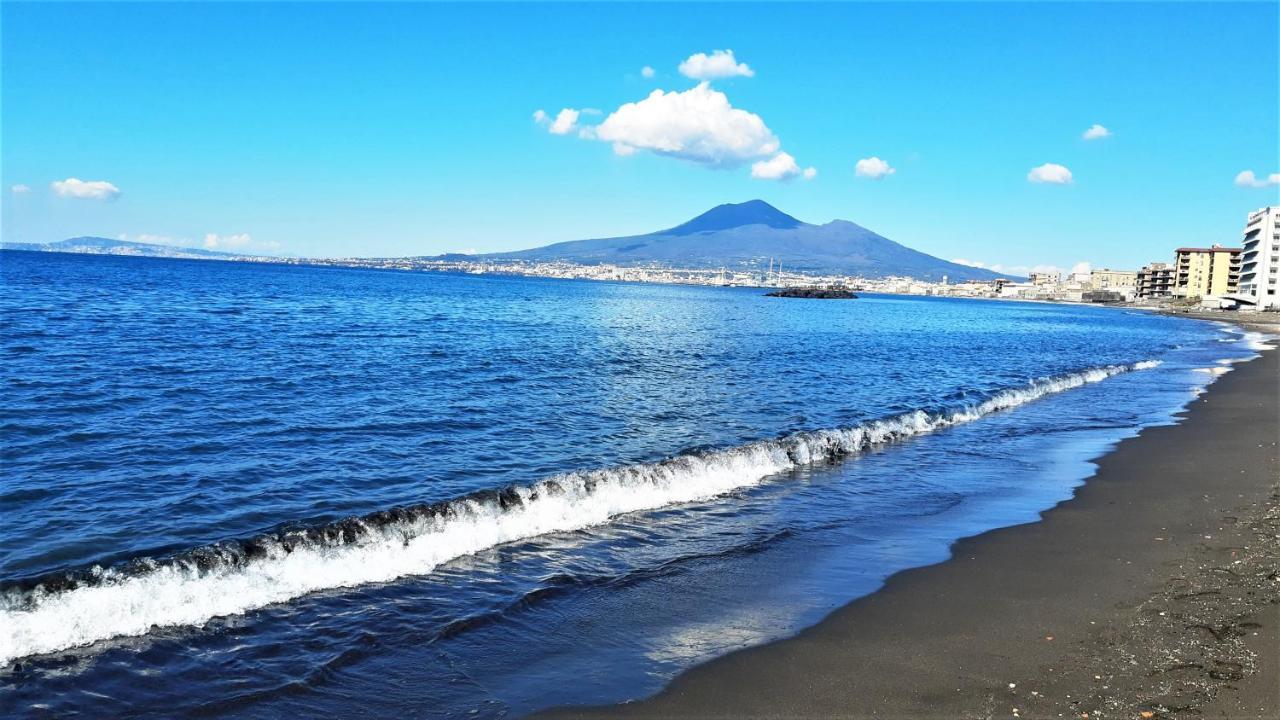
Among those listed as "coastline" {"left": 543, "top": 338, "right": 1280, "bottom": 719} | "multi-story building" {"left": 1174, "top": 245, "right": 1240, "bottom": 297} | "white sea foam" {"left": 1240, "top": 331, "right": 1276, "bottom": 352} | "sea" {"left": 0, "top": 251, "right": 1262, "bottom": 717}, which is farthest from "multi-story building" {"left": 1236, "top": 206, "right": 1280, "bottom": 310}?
"coastline" {"left": 543, "top": 338, "right": 1280, "bottom": 719}

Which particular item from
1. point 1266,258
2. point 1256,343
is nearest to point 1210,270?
point 1266,258

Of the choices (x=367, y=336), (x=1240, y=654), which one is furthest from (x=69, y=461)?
(x=367, y=336)

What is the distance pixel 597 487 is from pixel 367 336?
97.5 feet

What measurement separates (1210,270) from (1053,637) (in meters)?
216

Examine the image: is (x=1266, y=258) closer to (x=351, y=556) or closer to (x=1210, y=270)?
(x=1210, y=270)

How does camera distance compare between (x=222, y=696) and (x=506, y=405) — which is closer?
(x=222, y=696)

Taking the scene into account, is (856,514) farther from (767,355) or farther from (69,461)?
(767,355)

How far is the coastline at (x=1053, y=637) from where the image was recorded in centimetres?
587

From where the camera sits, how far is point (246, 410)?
1816 centimetres

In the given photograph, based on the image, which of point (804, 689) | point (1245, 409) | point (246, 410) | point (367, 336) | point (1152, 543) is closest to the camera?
point (804, 689)

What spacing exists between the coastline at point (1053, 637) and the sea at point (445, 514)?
0.47 m

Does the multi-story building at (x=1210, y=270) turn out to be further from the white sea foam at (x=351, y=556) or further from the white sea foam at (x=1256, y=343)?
the white sea foam at (x=351, y=556)

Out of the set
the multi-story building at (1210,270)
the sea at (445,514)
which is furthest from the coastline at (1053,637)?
the multi-story building at (1210,270)

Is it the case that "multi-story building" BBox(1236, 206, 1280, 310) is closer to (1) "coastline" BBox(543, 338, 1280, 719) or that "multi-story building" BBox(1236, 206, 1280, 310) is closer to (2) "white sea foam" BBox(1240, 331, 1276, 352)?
(2) "white sea foam" BBox(1240, 331, 1276, 352)
